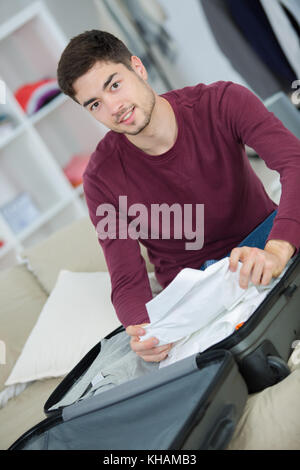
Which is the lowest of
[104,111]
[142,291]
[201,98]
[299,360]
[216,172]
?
[299,360]

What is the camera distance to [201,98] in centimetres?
127

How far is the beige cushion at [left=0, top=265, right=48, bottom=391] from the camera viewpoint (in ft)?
5.70

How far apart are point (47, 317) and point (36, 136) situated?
1370 millimetres

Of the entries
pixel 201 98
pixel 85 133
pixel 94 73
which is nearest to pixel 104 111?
pixel 94 73

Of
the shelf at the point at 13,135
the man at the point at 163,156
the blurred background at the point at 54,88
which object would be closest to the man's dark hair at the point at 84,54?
the man at the point at 163,156

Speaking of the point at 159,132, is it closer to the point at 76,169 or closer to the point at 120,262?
the point at 120,262

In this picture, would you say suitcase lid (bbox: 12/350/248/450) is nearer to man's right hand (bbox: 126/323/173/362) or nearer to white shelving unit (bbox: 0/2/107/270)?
man's right hand (bbox: 126/323/173/362)

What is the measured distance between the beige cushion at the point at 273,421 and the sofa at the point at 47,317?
0.75 metres

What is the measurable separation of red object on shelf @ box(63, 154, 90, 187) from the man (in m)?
1.65

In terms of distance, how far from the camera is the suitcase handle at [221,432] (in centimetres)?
74

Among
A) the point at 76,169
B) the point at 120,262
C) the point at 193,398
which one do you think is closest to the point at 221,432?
the point at 193,398

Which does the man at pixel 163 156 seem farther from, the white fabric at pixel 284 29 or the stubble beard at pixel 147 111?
the white fabric at pixel 284 29
